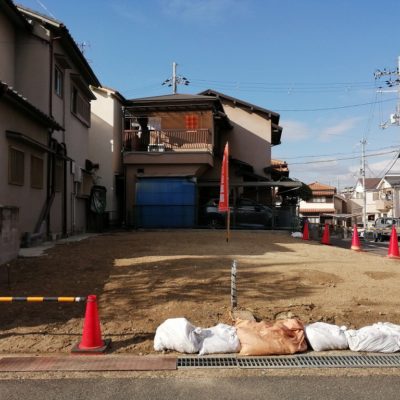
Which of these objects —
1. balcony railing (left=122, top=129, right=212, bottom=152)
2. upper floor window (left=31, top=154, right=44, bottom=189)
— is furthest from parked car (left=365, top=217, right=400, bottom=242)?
upper floor window (left=31, top=154, right=44, bottom=189)

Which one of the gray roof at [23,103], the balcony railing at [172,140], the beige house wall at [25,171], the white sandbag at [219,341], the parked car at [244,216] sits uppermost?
the balcony railing at [172,140]

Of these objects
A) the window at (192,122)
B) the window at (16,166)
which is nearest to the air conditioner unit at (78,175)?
the window at (16,166)

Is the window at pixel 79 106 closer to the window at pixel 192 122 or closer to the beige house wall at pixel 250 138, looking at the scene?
the window at pixel 192 122

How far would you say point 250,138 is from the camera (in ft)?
101

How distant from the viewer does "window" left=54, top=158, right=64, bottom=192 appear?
49.9ft

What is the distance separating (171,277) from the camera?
27.3 feet

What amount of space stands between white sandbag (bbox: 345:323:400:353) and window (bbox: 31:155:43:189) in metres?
10.1

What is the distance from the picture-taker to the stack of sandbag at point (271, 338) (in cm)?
534

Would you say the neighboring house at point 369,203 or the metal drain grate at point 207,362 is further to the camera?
the neighboring house at point 369,203

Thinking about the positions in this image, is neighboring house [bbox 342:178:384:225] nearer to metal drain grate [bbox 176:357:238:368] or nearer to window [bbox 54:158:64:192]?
window [bbox 54:158:64:192]

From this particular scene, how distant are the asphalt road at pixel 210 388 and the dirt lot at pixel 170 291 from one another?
3.17ft

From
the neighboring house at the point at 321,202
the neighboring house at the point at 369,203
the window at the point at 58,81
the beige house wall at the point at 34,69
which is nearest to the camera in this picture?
the beige house wall at the point at 34,69

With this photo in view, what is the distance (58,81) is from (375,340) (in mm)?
13435

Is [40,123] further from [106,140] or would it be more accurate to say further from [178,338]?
[106,140]
